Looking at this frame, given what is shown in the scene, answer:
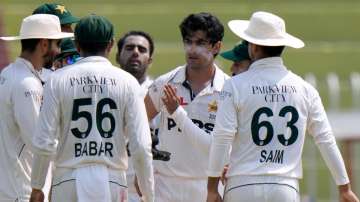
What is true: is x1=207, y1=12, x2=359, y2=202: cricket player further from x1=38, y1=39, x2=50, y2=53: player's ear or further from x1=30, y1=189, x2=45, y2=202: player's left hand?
x1=38, y1=39, x2=50, y2=53: player's ear

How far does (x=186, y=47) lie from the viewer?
9156mm

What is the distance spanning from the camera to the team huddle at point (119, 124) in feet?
25.6

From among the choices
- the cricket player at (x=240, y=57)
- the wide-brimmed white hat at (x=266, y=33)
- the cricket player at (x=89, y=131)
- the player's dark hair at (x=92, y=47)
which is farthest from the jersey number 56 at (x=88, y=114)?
the cricket player at (x=240, y=57)

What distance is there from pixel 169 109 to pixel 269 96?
1049mm

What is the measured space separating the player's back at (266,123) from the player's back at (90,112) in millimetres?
737

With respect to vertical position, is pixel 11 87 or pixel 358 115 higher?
pixel 11 87

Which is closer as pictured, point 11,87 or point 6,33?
point 11,87

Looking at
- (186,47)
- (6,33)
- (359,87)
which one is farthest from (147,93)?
(6,33)

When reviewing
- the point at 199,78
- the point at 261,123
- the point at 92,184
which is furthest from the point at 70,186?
the point at 199,78

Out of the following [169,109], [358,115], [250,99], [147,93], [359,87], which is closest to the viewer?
[250,99]

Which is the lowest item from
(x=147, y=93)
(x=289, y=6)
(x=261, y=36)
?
(x=289, y=6)

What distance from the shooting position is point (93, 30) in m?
7.90

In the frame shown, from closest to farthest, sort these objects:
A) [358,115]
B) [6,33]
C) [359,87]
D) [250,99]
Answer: [250,99] < [358,115] < [359,87] < [6,33]

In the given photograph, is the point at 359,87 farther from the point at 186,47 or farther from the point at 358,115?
the point at 186,47
